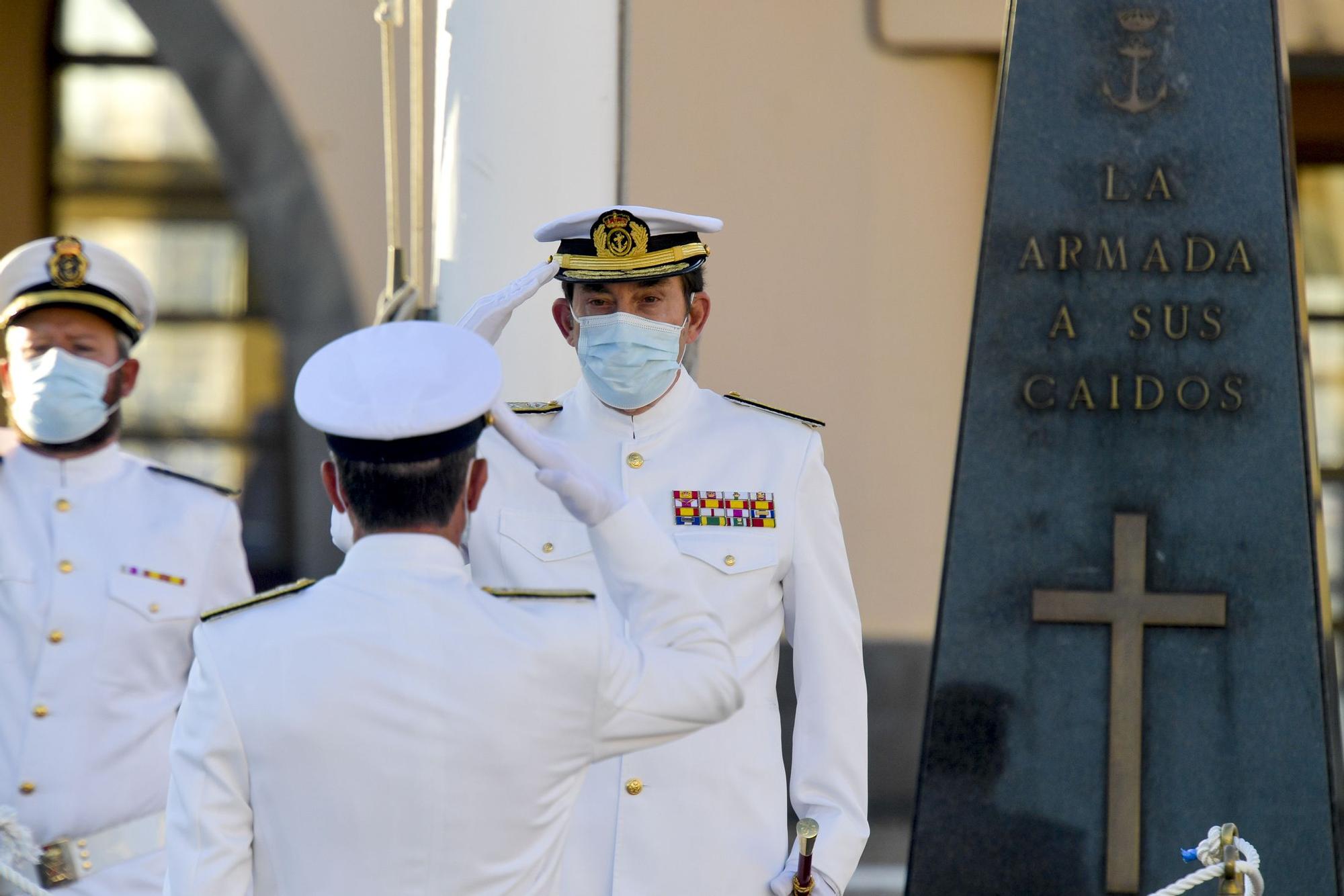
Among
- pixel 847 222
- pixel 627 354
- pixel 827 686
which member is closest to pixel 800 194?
pixel 847 222

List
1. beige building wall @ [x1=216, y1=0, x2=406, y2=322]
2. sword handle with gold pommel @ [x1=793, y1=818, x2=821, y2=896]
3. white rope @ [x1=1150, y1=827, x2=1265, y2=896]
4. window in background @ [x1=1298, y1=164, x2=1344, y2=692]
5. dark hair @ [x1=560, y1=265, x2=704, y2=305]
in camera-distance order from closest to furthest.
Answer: sword handle with gold pommel @ [x1=793, y1=818, x2=821, y2=896] < dark hair @ [x1=560, y1=265, x2=704, y2=305] < white rope @ [x1=1150, y1=827, x2=1265, y2=896] < beige building wall @ [x1=216, y1=0, x2=406, y2=322] < window in background @ [x1=1298, y1=164, x2=1344, y2=692]

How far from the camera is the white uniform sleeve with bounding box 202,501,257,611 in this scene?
3578 mm

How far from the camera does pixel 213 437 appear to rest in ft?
22.5

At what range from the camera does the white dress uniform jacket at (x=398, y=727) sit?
1880 mm

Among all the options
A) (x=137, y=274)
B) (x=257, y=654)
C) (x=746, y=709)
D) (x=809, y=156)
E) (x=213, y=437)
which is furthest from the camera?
(x=213, y=437)

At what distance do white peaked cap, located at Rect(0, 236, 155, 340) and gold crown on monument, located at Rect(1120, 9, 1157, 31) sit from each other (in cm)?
215

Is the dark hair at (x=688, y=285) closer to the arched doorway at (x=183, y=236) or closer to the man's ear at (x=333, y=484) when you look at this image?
the man's ear at (x=333, y=484)

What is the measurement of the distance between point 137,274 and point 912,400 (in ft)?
10.8

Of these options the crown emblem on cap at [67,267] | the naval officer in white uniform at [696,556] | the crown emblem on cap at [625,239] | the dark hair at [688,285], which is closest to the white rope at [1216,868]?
the naval officer in white uniform at [696,556]

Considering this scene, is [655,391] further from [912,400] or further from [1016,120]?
[912,400]

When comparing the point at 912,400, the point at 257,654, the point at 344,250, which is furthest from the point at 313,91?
the point at 257,654

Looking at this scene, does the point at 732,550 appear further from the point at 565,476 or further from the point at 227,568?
the point at 227,568

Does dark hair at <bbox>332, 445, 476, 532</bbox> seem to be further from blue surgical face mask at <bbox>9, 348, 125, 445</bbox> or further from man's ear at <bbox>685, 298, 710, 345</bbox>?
blue surgical face mask at <bbox>9, 348, 125, 445</bbox>

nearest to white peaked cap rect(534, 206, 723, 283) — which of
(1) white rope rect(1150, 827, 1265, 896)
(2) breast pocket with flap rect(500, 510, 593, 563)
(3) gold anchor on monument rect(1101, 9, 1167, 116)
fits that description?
(2) breast pocket with flap rect(500, 510, 593, 563)
